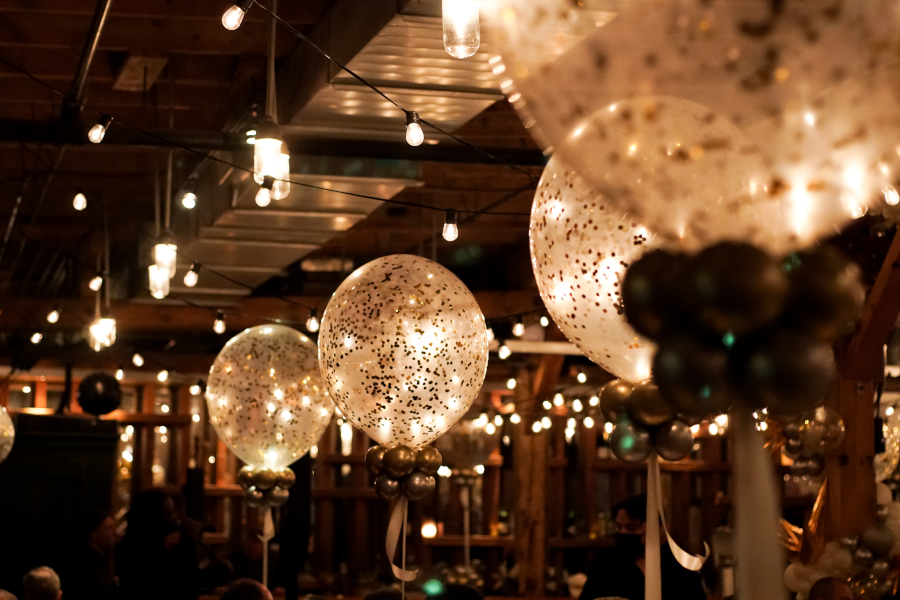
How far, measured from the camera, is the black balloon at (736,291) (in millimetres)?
983

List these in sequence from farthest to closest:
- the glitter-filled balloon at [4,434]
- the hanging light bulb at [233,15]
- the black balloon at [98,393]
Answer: the black balloon at [98,393] → the glitter-filled balloon at [4,434] → the hanging light bulb at [233,15]

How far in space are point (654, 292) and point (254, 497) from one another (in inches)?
147

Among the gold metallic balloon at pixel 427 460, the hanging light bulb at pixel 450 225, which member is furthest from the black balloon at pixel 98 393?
the gold metallic balloon at pixel 427 460

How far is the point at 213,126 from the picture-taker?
625cm

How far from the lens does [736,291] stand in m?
0.99

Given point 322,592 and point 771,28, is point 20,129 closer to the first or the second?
point 771,28

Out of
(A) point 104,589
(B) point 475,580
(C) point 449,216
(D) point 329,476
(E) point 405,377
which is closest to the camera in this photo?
(E) point 405,377

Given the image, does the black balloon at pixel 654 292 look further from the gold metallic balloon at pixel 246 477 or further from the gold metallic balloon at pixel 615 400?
the gold metallic balloon at pixel 246 477

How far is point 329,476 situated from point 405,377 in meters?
8.86

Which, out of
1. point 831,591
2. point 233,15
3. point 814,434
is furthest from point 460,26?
point 814,434

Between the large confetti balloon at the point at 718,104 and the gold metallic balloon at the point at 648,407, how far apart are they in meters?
0.68

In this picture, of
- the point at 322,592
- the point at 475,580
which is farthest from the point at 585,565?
the point at 322,592

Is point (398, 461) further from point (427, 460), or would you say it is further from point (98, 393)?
point (98, 393)

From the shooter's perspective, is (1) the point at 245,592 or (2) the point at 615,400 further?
(1) the point at 245,592
